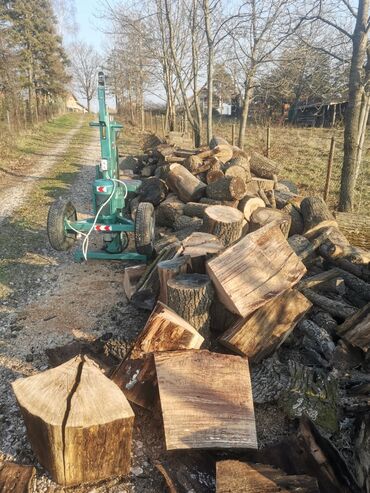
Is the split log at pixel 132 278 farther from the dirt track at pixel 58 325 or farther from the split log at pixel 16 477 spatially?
the split log at pixel 16 477

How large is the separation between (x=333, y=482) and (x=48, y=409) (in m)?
1.79

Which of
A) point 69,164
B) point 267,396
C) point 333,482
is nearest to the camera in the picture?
point 333,482

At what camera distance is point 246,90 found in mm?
13180

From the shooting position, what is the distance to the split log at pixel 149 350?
285cm

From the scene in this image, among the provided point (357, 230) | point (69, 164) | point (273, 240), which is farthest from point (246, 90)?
point (273, 240)

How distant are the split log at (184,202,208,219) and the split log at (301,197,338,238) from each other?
65.3 inches

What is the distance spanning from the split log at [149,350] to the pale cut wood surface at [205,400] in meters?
0.11

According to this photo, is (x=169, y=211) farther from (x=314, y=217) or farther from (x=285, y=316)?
(x=285, y=316)

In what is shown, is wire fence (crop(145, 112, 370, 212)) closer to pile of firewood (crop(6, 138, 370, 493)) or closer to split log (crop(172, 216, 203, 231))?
split log (crop(172, 216, 203, 231))

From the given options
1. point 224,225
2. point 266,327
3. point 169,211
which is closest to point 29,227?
point 169,211

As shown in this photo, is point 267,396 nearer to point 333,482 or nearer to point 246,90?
point 333,482

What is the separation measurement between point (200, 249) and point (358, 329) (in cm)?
170

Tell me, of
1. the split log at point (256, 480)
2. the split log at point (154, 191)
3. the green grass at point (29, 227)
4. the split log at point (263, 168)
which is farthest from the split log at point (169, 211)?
the split log at point (256, 480)

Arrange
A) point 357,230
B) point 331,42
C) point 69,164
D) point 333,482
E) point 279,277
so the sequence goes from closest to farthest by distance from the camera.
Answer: point 333,482, point 279,277, point 357,230, point 331,42, point 69,164
